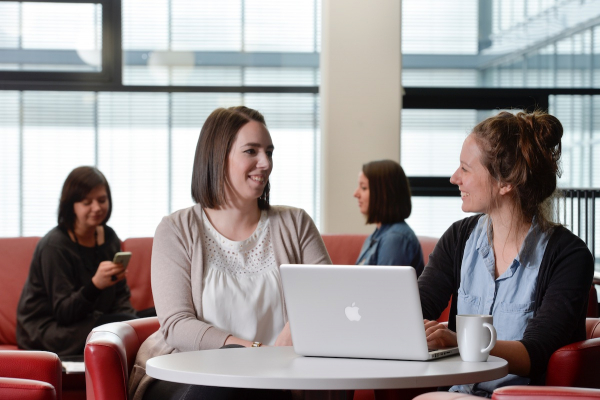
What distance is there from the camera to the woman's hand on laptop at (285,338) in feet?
6.35

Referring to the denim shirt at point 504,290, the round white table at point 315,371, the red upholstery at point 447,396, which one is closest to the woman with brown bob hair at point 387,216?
the denim shirt at point 504,290

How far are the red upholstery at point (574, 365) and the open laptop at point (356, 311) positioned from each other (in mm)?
347

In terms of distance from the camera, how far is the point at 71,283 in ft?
10.6

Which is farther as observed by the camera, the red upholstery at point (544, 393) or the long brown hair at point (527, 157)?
the long brown hair at point (527, 157)

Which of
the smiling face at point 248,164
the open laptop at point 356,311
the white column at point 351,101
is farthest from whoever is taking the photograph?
the white column at point 351,101

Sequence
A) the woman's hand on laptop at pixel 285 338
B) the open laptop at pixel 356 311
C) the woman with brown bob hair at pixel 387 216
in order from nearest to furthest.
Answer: the open laptop at pixel 356 311, the woman's hand on laptop at pixel 285 338, the woman with brown bob hair at pixel 387 216

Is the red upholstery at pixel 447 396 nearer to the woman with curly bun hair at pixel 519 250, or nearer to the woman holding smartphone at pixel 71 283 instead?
the woman with curly bun hair at pixel 519 250

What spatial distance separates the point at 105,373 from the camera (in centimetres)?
179

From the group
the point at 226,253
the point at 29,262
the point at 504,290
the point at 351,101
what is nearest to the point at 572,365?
the point at 504,290

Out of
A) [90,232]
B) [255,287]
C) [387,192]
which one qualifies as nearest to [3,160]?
[90,232]

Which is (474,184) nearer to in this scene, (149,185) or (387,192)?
(387,192)

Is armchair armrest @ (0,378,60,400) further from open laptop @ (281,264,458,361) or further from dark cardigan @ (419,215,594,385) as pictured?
dark cardigan @ (419,215,594,385)

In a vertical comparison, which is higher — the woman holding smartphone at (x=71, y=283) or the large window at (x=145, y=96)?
the large window at (x=145, y=96)

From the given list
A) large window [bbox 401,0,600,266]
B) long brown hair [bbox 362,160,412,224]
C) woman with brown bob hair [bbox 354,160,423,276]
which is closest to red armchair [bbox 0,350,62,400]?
woman with brown bob hair [bbox 354,160,423,276]
